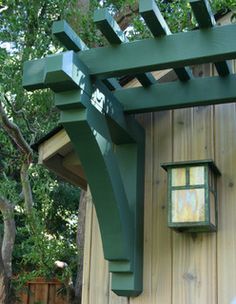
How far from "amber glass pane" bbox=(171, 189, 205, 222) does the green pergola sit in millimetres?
204

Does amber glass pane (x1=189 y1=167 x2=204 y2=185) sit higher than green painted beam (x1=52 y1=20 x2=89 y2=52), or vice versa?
green painted beam (x1=52 y1=20 x2=89 y2=52)

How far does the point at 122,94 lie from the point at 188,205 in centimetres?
58

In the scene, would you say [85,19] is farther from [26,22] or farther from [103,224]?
[103,224]

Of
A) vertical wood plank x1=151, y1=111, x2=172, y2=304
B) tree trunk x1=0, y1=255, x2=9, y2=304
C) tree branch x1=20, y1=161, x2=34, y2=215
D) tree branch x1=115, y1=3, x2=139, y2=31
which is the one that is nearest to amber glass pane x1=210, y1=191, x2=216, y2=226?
vertical wood plank x1=151, y1=111, x2=172, y2=304

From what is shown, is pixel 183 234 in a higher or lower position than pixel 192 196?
lower

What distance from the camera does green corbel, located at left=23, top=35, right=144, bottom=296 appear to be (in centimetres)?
167

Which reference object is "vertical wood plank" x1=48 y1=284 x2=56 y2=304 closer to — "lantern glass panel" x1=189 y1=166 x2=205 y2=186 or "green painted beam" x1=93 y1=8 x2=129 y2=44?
"lantern glass panel" x1=189 y1=166 x2=205 y2=186

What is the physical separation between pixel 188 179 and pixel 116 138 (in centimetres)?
40

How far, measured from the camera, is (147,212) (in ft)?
7.11

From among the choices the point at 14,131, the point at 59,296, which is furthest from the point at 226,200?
the point at 59,296

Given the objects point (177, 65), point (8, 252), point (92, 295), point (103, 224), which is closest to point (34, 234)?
point (8, 252)

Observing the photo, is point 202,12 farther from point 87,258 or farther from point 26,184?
point 26,184

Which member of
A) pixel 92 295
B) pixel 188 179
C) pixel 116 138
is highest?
pixel 116 138

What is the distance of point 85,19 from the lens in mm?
4570
